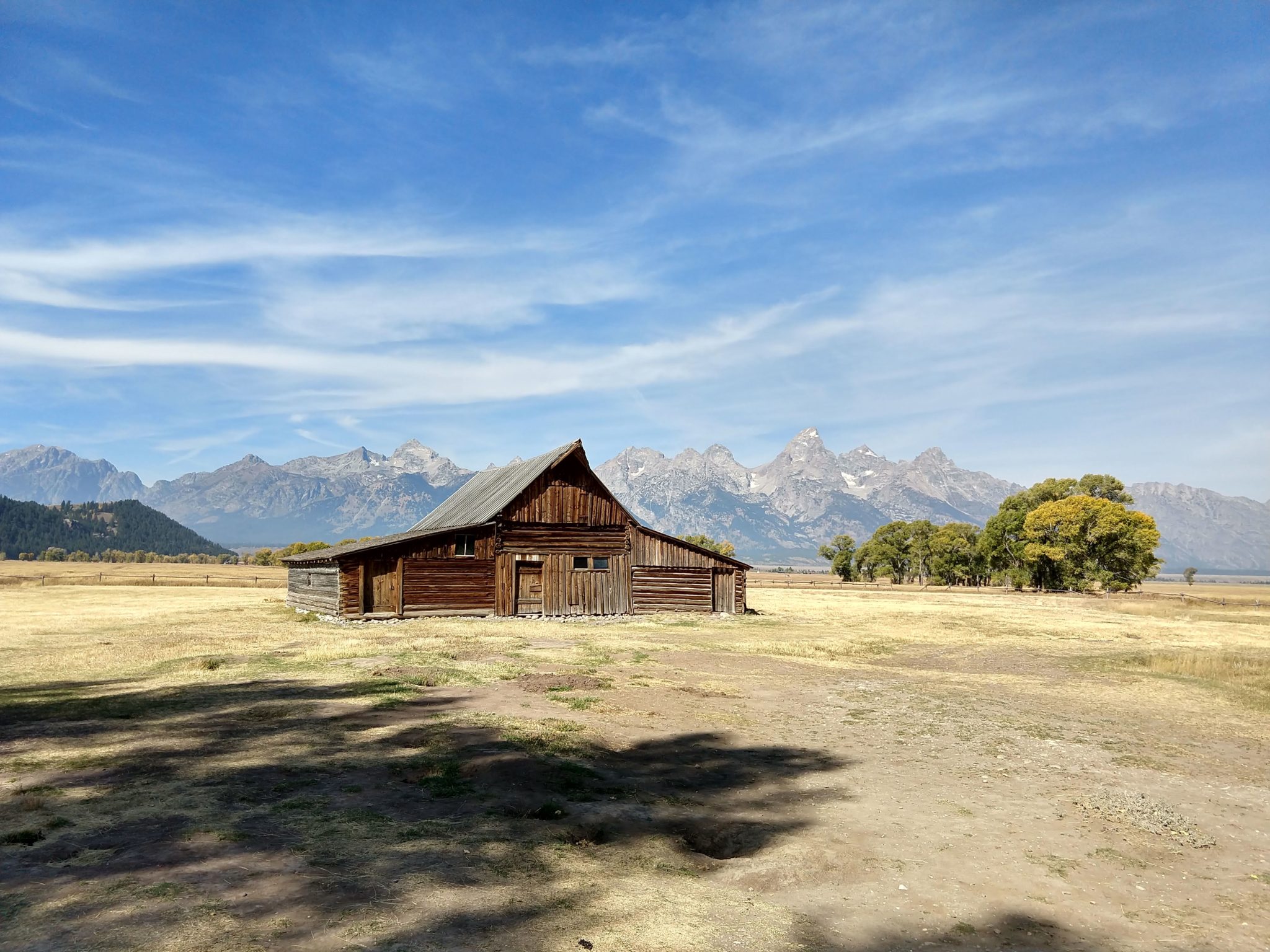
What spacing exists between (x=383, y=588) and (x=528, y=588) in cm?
741

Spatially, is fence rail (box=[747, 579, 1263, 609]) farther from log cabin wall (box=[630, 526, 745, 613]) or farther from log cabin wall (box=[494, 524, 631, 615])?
log cabin wall (box=[494, 524, 631, 615])

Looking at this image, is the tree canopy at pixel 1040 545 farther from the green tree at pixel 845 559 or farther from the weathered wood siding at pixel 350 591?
the weathered wood siding at pixel 350 591

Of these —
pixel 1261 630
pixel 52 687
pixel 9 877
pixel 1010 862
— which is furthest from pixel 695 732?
pixel 1261 630

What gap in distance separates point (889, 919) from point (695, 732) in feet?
26.1

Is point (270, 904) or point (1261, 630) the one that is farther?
point (1261, 630)

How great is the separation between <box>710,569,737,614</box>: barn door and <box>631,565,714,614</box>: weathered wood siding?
0.91 feet

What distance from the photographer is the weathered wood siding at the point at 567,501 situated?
41.7 meters

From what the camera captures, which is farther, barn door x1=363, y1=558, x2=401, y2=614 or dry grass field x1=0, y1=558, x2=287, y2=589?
dry grass field x1=0, y1=558, x2=287, y2=589

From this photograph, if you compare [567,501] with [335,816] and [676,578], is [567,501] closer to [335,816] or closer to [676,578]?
[676,578]

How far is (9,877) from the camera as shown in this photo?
742cm

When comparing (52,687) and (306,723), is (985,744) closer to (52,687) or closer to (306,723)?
(306,723)

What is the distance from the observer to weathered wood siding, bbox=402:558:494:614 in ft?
129

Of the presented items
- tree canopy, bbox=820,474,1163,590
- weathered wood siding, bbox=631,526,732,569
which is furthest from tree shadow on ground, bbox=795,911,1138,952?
tree canopy, bbox=820,474,1163,590

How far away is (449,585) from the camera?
40.0 meters
